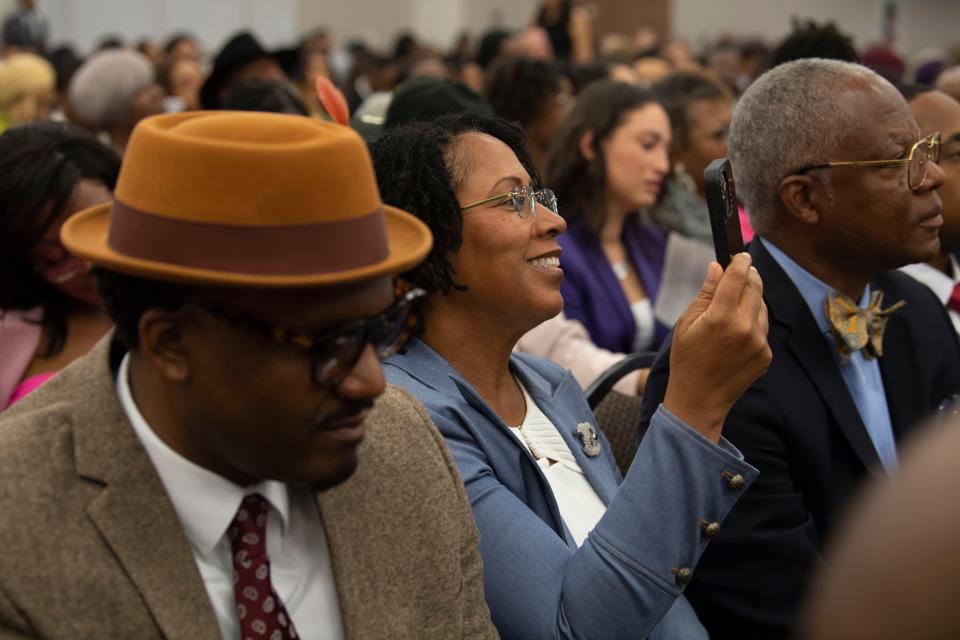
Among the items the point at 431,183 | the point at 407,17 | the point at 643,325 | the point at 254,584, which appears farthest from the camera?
the point at 407,17

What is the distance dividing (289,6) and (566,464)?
72.6ft

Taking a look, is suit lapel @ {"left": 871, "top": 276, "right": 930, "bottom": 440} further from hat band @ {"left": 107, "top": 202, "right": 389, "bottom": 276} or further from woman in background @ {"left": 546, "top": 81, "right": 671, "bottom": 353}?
hat band @ {"left": 107, "top": 202, "right": 389, "bottom": 276}

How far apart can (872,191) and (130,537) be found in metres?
2.02

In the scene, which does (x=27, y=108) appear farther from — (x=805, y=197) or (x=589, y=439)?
(x=589, y=439)

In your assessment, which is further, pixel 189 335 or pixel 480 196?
pixel 480 196

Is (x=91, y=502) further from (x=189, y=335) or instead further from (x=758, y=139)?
(x=758, y=139)

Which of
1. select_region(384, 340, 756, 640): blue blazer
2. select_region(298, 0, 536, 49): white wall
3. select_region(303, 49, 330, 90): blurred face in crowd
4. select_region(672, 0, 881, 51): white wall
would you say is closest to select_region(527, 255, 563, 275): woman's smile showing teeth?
select_region(384, 340, 756, 640): blue blazer

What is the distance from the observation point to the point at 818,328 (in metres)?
2.90

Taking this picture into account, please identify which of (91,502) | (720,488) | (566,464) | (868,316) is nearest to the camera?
(91,502)

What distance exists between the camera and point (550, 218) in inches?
101

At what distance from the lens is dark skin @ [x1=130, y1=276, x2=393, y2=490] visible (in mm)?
1650

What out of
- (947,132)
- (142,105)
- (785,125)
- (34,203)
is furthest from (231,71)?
(785,125)

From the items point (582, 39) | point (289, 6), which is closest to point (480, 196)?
point (582, 39)

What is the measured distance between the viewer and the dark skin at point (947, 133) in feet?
12.3
